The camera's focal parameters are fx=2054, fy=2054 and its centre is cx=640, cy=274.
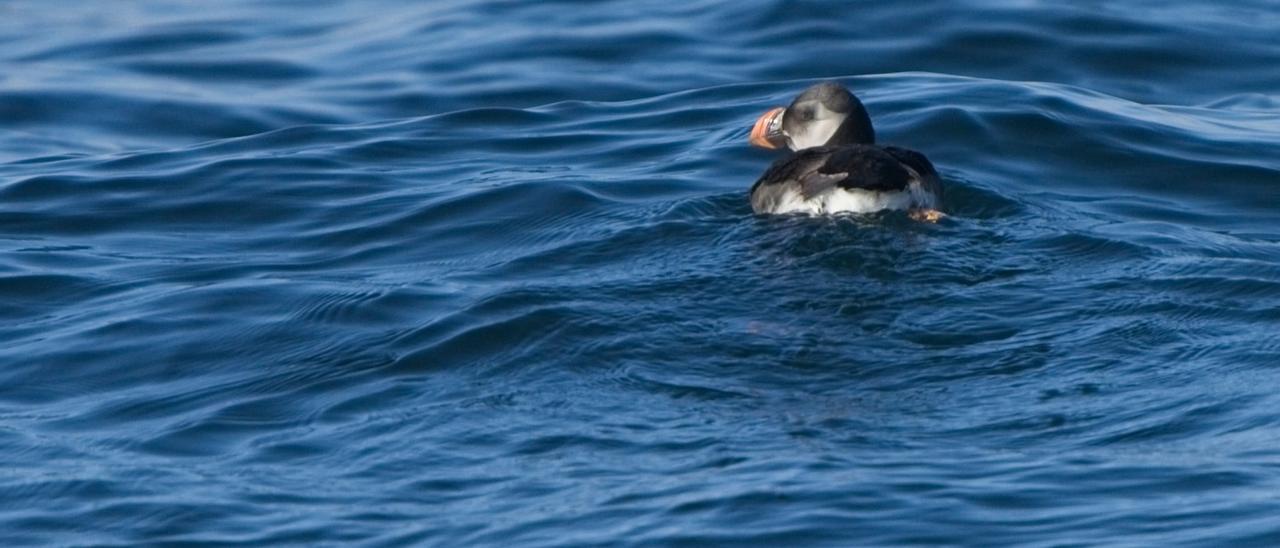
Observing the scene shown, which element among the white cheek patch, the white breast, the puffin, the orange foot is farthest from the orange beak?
the orange foot

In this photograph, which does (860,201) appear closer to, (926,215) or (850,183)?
Result: (850,183)

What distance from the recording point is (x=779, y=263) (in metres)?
8.52

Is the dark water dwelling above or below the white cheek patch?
below

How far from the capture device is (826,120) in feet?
33.5

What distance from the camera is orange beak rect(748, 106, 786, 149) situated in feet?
35.0

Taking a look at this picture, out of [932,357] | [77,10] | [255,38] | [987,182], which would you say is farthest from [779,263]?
[77,10]

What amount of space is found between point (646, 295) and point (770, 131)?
9.50 feet

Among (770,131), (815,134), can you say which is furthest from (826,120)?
(770,131)

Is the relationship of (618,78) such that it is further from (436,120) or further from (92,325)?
(92,325)

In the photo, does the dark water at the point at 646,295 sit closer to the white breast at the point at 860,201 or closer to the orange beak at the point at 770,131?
the white breast at the point at 860,201

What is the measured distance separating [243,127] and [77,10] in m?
4.84

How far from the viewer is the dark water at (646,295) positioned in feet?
19.8

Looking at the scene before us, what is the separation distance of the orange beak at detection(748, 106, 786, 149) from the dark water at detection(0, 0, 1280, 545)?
1.04 ft

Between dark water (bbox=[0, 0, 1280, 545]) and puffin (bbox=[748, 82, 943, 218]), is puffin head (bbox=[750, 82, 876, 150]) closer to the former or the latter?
puffin (bbox=[748, 82, 943, 218])
